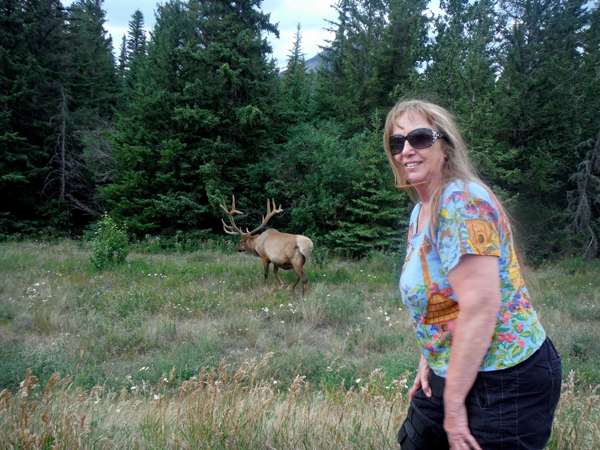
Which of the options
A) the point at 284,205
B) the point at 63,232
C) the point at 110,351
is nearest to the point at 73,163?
the point at 63,232

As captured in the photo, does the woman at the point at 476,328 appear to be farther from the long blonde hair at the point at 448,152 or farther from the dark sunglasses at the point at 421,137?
the dark sunglasses at the point at 421,137

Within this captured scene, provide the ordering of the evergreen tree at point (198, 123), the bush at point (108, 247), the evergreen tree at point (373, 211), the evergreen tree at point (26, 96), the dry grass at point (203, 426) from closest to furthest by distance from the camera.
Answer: the dry grass at point (203, 426)
the bush at point (108, 247)
the evergreen tree at point (373, 211)
the evergreen tree at point (198, 123)
the evergreen tree at point (26, 96)

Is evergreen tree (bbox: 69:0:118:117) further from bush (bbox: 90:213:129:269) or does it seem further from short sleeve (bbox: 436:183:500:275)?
short sleeve (bbox: 436:183:500:275)

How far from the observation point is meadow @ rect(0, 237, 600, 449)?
252 centimetres

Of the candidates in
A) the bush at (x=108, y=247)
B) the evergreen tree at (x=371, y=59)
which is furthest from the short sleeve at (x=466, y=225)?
the evergreen tree at (x=371, y=59)

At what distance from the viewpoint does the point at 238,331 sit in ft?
19.5

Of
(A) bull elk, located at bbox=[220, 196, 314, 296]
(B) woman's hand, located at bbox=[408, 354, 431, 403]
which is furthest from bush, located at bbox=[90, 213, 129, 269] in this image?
(B) woman's hand, located at bbox=[408, 354, 431, 403]

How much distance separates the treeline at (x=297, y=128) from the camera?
12602 mm

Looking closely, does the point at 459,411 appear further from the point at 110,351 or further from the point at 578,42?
the point at 578,42

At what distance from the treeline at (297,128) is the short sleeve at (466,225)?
33.1 feet

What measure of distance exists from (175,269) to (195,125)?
24.3 feet

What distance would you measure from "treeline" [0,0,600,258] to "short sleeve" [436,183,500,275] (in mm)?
10093

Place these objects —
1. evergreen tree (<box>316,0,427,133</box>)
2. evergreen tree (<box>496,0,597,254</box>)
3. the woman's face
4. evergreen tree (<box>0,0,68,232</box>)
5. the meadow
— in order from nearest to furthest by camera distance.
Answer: the woman's face < the meadow < evergreen tree (<box>496,0,597,254</box>) < evergreen tree (<box>0,0,68,232</box>) < evergreen tree (<box>316,0,427,133</box>)

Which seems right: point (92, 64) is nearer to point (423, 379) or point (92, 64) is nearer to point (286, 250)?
point (286, 250)
